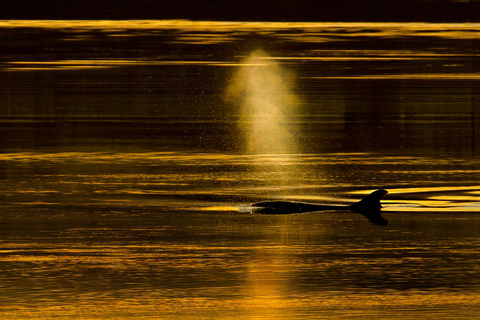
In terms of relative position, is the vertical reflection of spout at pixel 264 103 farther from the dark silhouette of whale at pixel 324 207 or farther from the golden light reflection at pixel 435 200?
the dark silhouette of whale at pixel 324 207

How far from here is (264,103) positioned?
133 feet

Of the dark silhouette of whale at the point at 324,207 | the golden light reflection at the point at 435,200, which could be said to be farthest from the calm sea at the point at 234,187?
the dark silhouette of whale at the point at 324,207

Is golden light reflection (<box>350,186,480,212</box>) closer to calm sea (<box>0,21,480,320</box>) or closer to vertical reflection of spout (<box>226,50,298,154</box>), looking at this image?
calm sea (<box>0,21,480,320</box>)

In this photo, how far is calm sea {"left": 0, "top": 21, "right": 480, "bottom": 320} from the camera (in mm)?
15805

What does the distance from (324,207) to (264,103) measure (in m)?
19.2

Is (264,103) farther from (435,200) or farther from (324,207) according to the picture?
(324,207)

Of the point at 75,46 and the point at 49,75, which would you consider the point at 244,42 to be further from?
the point at 49,75

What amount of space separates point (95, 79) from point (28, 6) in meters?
69.6

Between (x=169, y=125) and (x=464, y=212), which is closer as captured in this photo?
(x=464, y=212)

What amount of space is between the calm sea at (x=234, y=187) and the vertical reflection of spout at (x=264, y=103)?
94 mm

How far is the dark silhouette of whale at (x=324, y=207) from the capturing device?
21.1m

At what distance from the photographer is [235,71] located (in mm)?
50094

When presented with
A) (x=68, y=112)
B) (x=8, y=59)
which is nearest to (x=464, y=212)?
(x=68, y=112)

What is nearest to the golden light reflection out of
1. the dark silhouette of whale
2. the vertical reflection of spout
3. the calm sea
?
the calm sea
